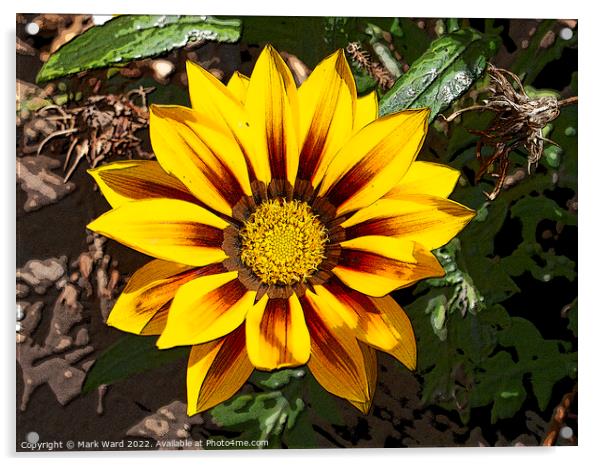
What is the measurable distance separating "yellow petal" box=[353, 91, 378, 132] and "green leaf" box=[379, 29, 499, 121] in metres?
0.01

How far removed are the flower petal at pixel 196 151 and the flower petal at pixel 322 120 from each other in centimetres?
9

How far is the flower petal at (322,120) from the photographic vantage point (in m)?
0.87

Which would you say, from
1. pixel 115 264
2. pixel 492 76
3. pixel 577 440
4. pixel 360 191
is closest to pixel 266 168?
pixel 360 191

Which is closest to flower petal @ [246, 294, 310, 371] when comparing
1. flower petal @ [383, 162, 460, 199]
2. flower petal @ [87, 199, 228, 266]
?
flower petal @ [87, 199, 228, 266]

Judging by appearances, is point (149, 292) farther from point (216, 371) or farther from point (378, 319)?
point (378, 319)

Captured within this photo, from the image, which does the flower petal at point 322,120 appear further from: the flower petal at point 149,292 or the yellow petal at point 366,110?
the flower petal at point 149,292

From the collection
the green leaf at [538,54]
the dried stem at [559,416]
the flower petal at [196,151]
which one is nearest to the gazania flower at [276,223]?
the flower petal at [196,151]

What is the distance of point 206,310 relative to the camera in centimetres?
86

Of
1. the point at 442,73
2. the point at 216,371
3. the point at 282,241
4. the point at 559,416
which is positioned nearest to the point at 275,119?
the point at 282,241

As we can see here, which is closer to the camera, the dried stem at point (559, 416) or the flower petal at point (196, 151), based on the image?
the flower petal at point (196, 151)

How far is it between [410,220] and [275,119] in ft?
0.79

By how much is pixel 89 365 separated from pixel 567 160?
31.6 inches

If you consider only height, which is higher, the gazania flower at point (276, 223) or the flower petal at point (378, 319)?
the gazania flower at point (276, 223)

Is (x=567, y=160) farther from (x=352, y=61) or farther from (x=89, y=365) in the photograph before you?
(x=89, y=365)
